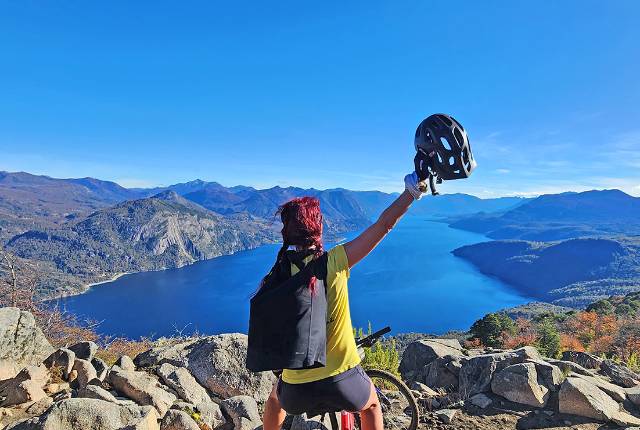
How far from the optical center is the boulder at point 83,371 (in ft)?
19.8

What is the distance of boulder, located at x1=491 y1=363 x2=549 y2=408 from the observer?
21.2ft

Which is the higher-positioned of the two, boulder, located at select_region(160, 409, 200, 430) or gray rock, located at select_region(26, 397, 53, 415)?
boulder, located at select_region(160, 409, 200, 430)

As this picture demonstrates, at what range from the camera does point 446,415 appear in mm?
5992

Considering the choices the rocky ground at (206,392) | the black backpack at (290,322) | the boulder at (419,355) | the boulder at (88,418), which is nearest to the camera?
the black backpack at (290,322)

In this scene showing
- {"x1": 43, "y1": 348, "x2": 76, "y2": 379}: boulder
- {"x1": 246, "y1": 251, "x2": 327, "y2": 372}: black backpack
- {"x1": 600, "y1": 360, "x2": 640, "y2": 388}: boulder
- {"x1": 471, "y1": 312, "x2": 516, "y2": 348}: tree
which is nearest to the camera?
{"x1": 246, "y1": 251, "x2": 327, "y2": 372}: black backpack

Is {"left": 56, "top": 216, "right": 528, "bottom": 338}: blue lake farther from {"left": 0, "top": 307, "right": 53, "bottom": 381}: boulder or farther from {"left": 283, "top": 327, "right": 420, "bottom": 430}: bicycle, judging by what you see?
{"left": 283, "top": 327, "right": 420, "bottom": 430}: bicycle

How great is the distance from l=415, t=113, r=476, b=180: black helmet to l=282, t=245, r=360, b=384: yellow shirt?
93 cm

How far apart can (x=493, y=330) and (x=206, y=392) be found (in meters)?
32.3

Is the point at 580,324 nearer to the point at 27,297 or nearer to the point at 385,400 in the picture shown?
the point at 385,400

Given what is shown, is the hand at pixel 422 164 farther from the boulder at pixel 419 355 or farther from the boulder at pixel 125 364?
the boulder at pixel 419 355

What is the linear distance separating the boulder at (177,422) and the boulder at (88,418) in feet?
0.74

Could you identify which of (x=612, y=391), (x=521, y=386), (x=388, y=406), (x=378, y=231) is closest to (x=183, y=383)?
(x=388, y=406)

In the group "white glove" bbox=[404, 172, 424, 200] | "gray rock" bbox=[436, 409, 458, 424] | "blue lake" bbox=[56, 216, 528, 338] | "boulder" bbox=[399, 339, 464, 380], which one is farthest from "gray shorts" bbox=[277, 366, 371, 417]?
"blue lake" bbox=[56, 216, 528, 338]

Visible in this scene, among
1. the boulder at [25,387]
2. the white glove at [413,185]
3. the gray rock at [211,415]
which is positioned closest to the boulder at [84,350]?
the boulder at [25,387]
